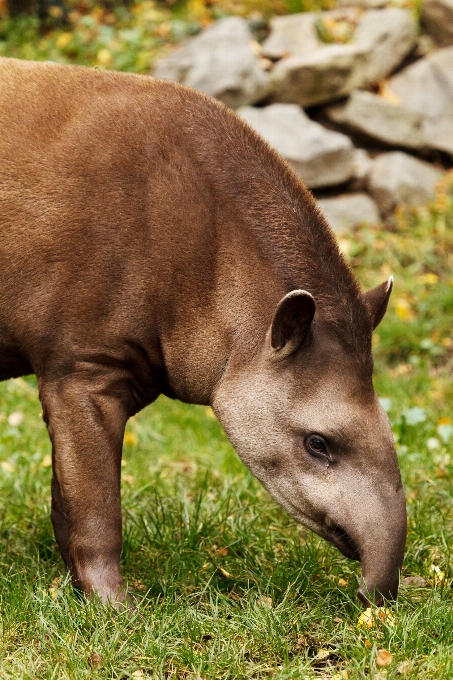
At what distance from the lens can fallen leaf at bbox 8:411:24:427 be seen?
7114 mm

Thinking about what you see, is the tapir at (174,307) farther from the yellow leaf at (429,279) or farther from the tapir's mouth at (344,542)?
the yellow leaf at (429,279)

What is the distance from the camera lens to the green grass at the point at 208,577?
3891 mm

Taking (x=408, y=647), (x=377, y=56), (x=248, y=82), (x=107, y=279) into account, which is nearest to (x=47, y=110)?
(x=107, y=279)

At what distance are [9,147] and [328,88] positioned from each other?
7663mm

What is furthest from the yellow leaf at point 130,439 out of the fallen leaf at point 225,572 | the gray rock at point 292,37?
the gray rock at point 292,37

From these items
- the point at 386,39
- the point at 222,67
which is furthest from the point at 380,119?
the point at 222,67

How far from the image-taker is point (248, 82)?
11.0 meters

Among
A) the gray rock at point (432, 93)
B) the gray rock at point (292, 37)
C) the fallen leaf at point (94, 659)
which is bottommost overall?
the gray rock at point (432, 93)

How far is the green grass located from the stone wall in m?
4.08

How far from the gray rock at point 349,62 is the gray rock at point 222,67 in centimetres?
33

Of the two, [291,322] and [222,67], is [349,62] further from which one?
[291,322]

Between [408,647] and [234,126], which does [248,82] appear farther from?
[408,647]

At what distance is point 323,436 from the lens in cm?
421

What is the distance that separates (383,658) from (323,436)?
3.10 feet
